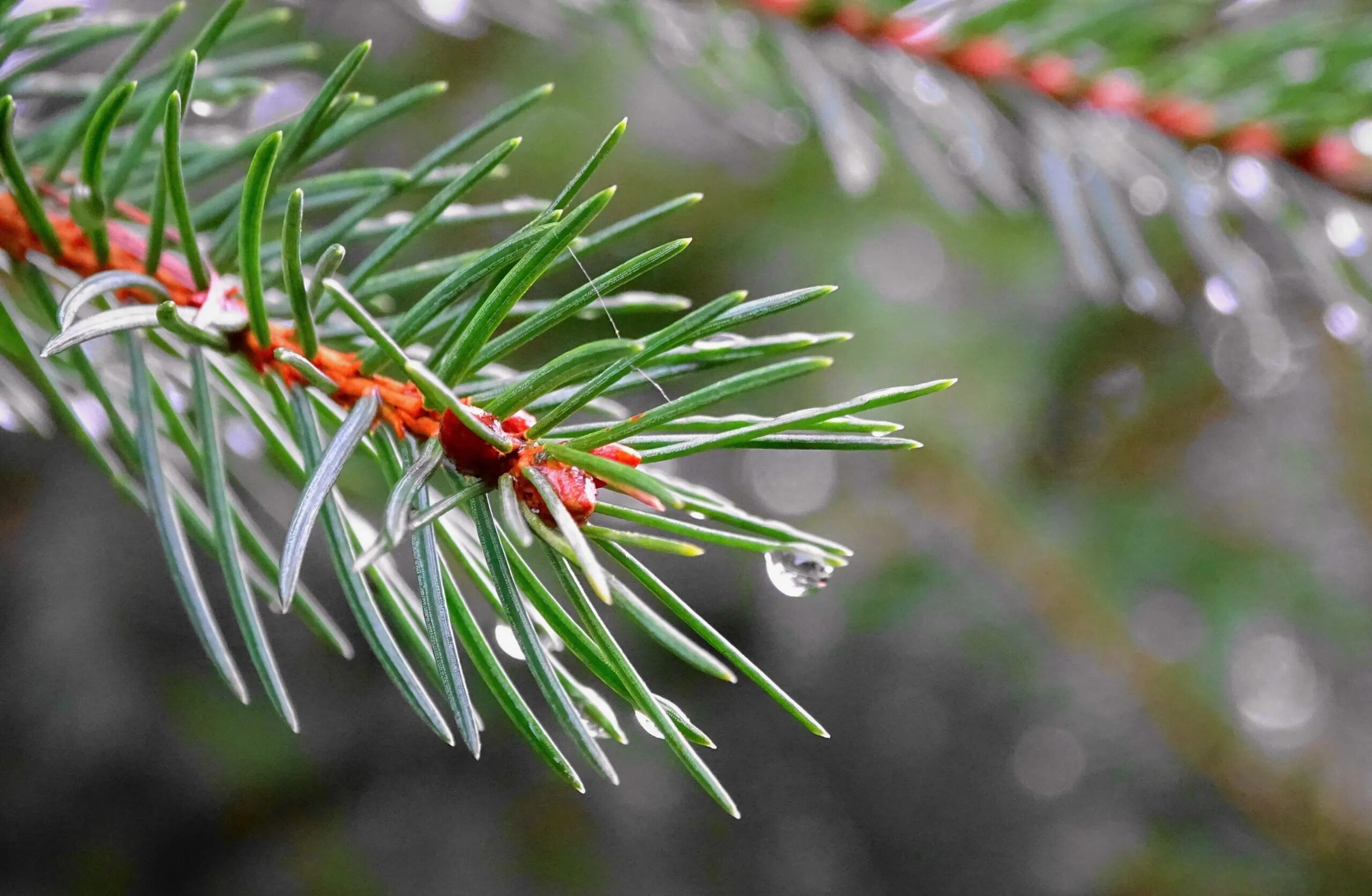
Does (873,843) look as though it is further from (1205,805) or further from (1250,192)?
(1250,192)

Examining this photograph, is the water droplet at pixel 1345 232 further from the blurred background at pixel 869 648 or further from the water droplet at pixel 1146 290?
the blurred background at pixel 869 648

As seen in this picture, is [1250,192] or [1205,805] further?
[1205,805]

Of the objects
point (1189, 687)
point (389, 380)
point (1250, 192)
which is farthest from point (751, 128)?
point (1189, 687)

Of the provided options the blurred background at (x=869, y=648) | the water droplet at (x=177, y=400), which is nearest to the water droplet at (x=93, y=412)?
the water droplet at (x=177, y=400)

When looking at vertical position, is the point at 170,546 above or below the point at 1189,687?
above

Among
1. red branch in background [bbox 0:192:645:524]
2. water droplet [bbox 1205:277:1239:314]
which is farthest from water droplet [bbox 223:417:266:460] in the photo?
water droplet [bbox 1205:277:1239:314]

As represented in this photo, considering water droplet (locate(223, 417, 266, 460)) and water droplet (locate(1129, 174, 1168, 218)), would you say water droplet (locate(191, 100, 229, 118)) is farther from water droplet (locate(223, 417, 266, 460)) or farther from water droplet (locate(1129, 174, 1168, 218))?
water droplet (locate(1129, 174, 1168, 218))
